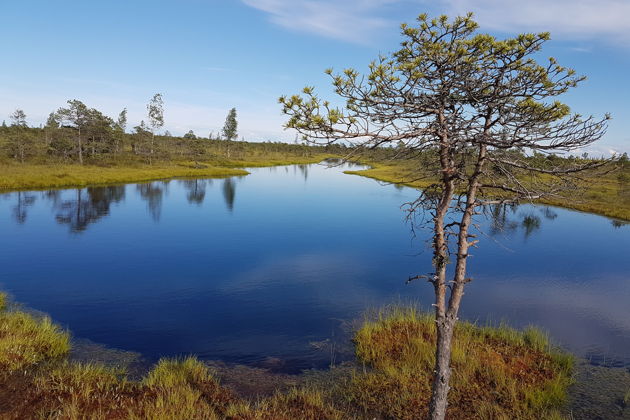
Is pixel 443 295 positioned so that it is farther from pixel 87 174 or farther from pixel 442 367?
pixel 87 174

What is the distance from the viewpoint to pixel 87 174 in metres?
66.5

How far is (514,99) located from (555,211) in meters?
55.8

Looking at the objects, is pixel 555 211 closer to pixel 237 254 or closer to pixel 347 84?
pixel 237 254

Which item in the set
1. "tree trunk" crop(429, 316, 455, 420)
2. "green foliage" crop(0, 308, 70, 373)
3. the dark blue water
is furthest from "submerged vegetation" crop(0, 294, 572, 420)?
"tree trunk" crop(429, 316, 455, 420)

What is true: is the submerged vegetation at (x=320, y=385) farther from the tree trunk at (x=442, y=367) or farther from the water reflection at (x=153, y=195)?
the water reflection at (x=153, y=195)

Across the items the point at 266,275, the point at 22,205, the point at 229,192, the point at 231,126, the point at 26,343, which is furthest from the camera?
the point at 231,126

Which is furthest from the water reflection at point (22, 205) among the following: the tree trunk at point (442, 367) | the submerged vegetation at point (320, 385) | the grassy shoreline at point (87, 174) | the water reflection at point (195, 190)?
the tree trunk at point (442, 367)

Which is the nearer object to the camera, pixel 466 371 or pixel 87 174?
pixel 466 371

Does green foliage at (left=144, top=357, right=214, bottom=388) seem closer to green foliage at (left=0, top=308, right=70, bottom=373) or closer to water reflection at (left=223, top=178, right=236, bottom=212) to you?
green foliage at (left=0, top=308, right=70, bottom=373)

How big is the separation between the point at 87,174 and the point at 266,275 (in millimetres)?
54884

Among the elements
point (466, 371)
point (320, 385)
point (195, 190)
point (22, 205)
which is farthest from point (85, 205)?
point (466, 371)

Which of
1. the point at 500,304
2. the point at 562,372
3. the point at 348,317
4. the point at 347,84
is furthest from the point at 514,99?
the point at 500,304

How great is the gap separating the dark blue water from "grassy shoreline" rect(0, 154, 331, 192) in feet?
30.9

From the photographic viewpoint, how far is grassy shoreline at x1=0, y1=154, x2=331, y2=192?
185ft
